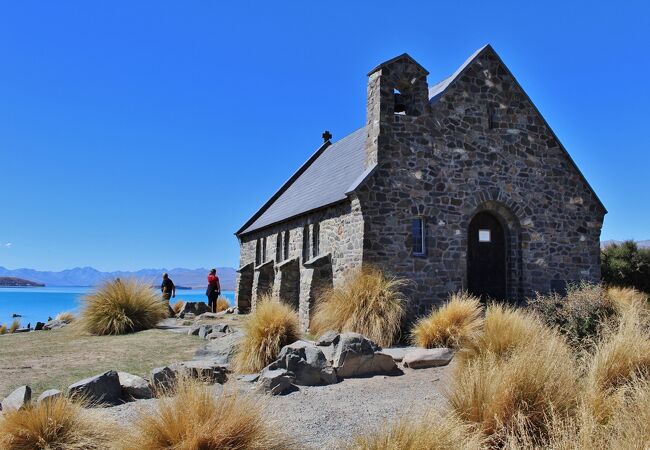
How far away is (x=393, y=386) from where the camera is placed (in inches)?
341

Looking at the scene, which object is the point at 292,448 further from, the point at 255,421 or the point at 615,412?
the point at 615,412

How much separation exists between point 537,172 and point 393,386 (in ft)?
34.5

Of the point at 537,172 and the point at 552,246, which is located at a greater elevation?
the point at 537,172

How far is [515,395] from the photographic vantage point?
5676 mm

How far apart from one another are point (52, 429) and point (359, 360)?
5376 mm

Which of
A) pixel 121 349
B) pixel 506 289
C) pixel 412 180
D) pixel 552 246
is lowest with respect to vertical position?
pixel 121 349

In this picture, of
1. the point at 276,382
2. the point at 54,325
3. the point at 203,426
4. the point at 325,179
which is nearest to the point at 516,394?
the point at 203,426

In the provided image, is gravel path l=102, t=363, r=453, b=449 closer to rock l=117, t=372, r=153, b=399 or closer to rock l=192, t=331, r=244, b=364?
rock l=117, t=372, r=153, b=399

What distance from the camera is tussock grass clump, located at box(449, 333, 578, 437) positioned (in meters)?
5.57

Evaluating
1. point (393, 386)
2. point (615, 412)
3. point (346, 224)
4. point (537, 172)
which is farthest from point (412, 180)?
point (615, 412)

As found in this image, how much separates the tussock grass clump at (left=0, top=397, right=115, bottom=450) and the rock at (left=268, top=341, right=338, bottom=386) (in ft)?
12.4

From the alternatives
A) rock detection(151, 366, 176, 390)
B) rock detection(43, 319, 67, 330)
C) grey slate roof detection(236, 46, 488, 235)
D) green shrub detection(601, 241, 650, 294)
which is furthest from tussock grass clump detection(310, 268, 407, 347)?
rock detection(43, 319, 67, 330)

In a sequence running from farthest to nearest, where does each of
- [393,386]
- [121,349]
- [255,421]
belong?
[121,349], [393,386], [255,421]

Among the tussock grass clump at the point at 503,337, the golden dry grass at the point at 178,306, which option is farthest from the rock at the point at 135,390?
the golden dry grass at the point at 178,306
